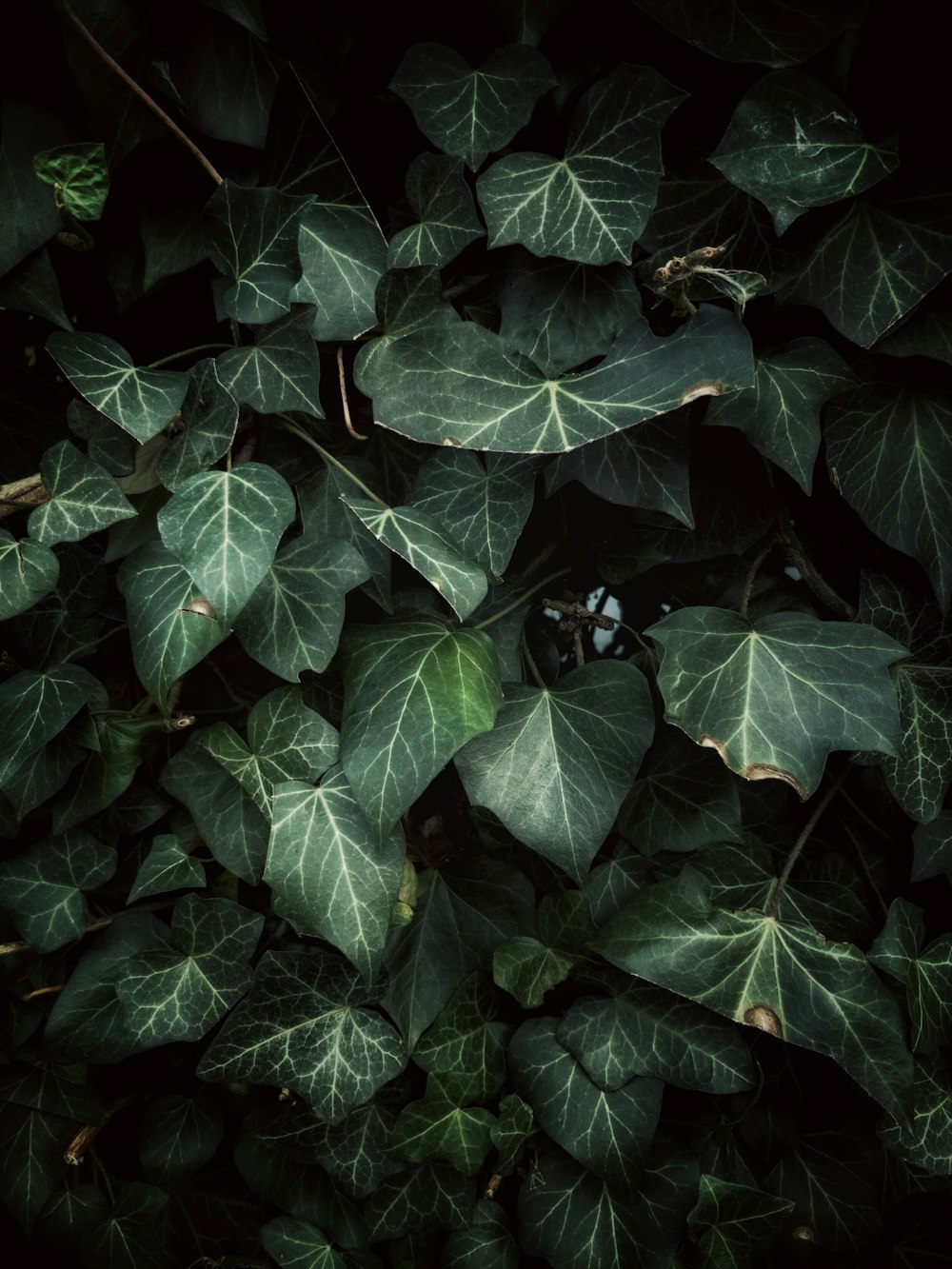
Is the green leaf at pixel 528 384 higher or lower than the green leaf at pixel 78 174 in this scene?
lower

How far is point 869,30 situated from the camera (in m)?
0.71

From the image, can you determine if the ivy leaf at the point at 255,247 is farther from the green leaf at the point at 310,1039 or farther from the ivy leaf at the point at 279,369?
the green leaf at the point at 310,1039

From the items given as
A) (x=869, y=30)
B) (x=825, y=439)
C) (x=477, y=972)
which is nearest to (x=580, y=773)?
(x=477, y=972)

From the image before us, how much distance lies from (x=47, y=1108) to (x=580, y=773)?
2.54 feet

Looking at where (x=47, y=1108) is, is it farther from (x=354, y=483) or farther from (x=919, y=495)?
(x=919, y=495)

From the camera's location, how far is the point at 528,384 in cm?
73

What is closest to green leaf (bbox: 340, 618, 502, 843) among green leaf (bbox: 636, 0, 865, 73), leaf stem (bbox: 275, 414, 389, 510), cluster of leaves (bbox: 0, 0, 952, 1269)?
cluster of leaves (bbox: 0, 0, 952, 1269)

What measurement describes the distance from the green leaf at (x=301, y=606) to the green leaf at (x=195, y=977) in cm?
29

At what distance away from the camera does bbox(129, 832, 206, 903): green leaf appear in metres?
0.86

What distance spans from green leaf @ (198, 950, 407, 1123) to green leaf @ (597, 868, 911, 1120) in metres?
0.27

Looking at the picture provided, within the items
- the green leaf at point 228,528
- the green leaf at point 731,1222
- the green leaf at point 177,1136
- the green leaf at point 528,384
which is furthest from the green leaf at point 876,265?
the green leaf at point 177,1136

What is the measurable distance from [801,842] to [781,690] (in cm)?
19

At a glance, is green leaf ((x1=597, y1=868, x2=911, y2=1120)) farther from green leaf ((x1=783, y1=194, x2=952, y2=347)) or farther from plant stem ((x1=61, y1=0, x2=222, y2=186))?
plant stem ((x1=61, y1=0, x2=222, y2=186))

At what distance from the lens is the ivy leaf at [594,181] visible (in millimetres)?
693
